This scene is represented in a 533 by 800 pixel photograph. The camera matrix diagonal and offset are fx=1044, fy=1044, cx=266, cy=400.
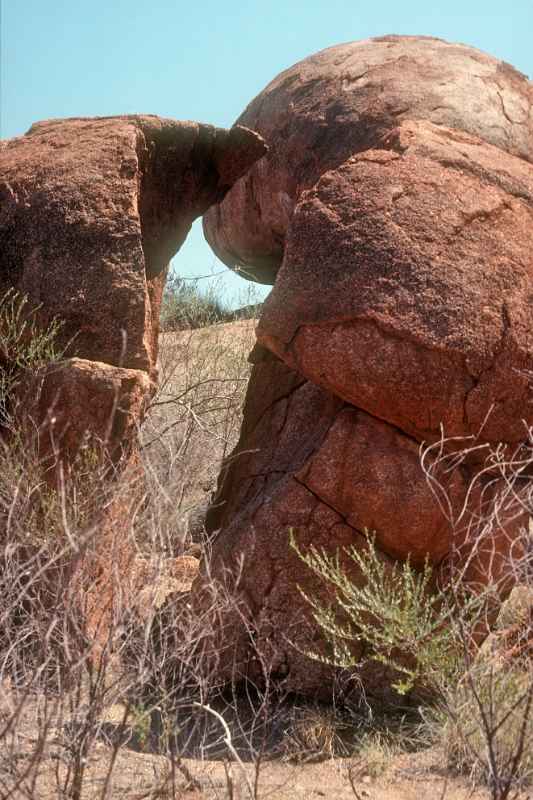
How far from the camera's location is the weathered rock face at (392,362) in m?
5.32

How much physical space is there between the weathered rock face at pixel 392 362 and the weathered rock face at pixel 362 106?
0.37 meters

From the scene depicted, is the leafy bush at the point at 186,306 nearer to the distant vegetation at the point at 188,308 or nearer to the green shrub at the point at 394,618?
the distant vegetation at the point at 188,308

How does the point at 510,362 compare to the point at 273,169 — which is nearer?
the point at 510,362

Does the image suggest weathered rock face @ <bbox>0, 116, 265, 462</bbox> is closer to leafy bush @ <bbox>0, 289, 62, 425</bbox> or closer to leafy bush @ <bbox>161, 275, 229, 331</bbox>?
leafy bush @ <bbox>0, 289, 62, 425</bbox>

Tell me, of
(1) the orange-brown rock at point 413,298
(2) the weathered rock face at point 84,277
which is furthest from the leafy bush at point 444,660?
(2) the weathered rock face at point 84,277

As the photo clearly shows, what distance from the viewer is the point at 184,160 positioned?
269 inches

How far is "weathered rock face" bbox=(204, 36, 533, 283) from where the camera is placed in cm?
668

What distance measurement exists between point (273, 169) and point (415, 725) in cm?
402

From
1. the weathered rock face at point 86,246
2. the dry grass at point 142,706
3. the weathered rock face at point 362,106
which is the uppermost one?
the weathered rock face at point 362,106

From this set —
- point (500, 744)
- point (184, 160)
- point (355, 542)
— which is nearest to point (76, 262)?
point (184, 160)

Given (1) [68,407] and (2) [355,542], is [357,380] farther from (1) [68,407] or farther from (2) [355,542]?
(1) [68,407]

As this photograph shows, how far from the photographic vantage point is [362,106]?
272 inches

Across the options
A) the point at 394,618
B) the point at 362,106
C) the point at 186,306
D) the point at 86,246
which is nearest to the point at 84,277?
the point at 86,246

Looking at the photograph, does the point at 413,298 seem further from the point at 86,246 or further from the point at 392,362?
the point at 86,246
